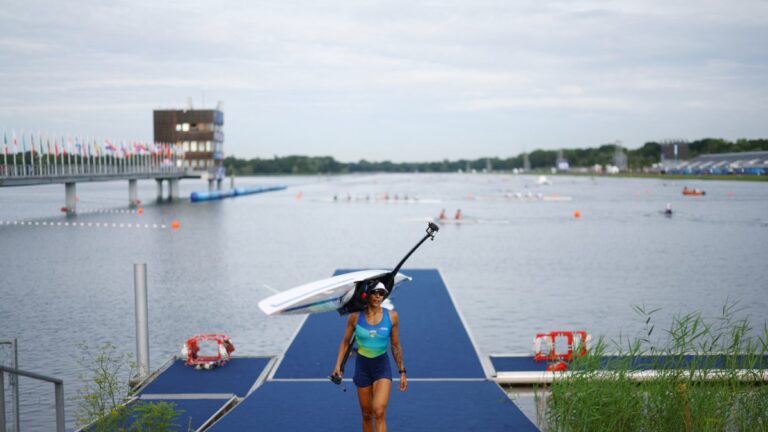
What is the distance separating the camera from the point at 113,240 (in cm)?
6450

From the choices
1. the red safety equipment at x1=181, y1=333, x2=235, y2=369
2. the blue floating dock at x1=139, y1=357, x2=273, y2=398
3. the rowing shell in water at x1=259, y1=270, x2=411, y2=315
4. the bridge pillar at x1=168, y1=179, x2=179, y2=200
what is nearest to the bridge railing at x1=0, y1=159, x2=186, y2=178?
the bridge pillar at x1=168, y1=179, x2=179, y2=200

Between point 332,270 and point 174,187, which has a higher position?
point 174,187

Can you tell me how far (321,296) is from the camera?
35.5 ft

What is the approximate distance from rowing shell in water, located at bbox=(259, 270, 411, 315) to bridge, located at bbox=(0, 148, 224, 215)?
69378 millimetres

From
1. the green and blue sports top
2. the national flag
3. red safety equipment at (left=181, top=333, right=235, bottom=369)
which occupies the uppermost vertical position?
the national flag

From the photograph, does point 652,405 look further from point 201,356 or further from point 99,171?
point 99,171

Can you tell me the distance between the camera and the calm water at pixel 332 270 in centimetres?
2738

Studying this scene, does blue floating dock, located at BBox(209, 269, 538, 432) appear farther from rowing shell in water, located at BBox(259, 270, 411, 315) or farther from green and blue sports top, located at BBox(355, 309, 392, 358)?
rowing shell in water, located at BBox(259, 270, 411, 315)

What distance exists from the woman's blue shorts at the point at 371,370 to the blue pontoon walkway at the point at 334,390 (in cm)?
190

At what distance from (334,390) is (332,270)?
31126 mm

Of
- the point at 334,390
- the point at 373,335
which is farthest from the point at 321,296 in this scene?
the point at 334,390

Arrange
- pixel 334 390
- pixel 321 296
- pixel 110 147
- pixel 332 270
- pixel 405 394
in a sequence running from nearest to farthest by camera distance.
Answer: pixel 321 296 < pixel 405 394 < pixel 334 390 < pixel 332 270 < pixel 110 147

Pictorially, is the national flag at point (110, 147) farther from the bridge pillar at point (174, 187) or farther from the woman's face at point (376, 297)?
the woman's face at point (376, 297)

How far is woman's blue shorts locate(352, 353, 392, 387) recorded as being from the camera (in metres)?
11.1
